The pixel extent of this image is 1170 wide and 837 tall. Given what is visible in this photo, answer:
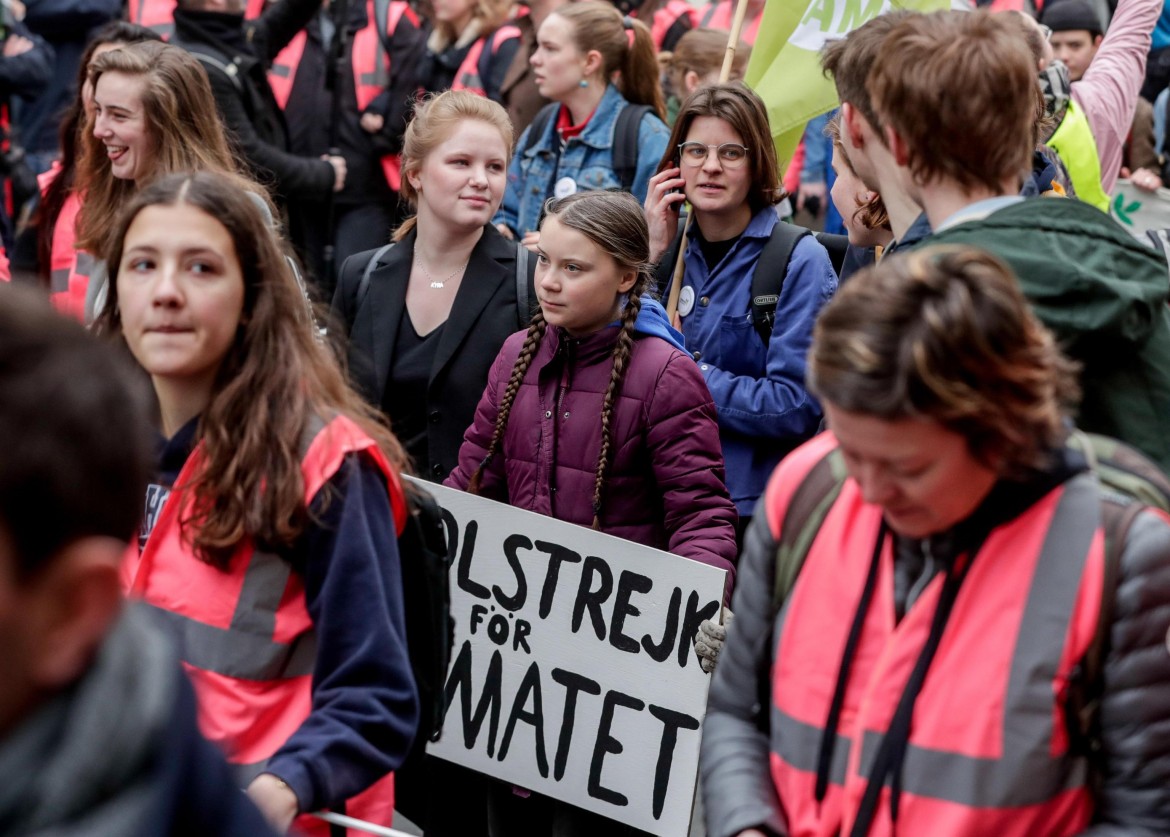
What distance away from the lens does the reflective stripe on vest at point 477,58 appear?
8773 millimetres

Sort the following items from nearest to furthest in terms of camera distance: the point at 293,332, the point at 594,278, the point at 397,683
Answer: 1. the point at 397,683
2. the point at 293,332
3. the point at 594,278

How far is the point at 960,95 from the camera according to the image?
245 cm

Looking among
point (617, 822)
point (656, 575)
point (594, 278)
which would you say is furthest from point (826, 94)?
point (617, 822)

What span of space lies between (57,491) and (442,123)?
4.16 metres

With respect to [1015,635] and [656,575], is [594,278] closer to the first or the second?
[656,575]

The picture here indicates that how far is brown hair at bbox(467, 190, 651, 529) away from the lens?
428cm

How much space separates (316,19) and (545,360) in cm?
537

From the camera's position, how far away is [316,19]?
9.06 m

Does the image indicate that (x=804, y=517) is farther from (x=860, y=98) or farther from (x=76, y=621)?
(x=76, y=621)

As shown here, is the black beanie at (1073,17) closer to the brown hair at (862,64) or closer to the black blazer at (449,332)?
the black blazer at (449,332)

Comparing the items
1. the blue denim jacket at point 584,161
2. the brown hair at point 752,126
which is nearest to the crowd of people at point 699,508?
the brown hair at point 752,126

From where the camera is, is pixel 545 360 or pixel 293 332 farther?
pixel 545 360

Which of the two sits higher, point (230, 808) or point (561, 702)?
point (230, 808)

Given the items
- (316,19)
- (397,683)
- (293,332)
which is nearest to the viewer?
(397,683)
